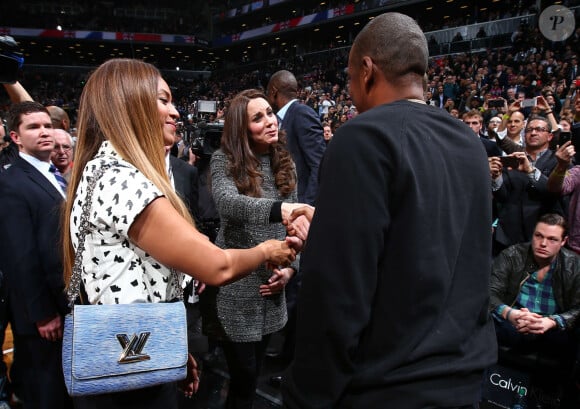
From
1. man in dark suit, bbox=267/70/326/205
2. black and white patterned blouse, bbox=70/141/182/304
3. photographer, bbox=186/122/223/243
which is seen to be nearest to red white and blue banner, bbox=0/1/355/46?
photographer, bbox=186/122/223/243

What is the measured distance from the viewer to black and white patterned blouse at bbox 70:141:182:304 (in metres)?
1.19


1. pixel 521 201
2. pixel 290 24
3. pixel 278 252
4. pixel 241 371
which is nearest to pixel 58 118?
pixel 241 371

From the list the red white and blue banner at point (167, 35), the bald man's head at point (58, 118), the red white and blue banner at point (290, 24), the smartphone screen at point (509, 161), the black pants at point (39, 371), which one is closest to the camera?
the black pants at point (39, 371)

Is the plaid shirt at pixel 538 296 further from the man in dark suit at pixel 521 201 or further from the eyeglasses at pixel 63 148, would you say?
the eyeglasses at pixel 63 148

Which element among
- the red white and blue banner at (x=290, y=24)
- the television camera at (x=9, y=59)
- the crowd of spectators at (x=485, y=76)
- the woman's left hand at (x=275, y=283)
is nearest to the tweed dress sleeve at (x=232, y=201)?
the woman's left hand at (x=275, y=283)

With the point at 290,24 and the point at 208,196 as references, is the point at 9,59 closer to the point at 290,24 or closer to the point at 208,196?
the point at 208,196

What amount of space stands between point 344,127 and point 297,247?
2.33ft

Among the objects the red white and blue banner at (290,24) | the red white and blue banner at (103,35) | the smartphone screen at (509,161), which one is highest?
the red white and blue banner at (103,35)

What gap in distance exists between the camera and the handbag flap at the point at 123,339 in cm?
120

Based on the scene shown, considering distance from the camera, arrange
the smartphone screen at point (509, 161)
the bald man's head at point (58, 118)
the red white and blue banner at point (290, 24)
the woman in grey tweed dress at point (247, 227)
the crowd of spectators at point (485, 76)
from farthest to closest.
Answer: the red white and blue banner at point (290, 24) → the crowd of spectators at point (485, 76) → the bald man's head at point (58, 118) → the smartphone screen at point (509, 161) → the woman in grey tweed dress at point (247, 227)

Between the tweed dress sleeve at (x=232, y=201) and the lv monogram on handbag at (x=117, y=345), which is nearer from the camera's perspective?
the lv monogram on handbag at (x=117, y=345)

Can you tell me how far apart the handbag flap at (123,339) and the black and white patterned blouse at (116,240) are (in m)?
0.06

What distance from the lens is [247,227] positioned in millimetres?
2105

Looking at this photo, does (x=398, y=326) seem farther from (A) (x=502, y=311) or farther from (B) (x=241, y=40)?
(B) (x=241, y=40)
